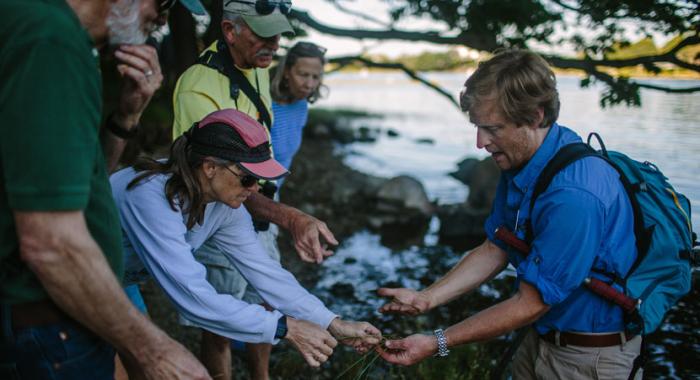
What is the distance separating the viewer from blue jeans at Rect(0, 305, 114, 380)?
5.81 ft

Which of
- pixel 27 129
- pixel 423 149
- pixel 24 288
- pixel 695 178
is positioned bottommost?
pixel 423 149

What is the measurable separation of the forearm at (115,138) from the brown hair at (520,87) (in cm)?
157

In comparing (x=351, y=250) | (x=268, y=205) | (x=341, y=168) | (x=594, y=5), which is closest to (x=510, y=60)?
(x=268, y=205)

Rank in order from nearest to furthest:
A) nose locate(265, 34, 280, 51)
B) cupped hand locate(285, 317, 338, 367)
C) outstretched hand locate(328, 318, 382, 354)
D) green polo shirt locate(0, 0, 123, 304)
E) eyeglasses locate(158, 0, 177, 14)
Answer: green polo shirt locate(0, 0, 123, 304), eyeglasses locate(158, 0, 177, 14), cupped hand locate(285, 317, 338, 367), outstretched hand locate(328, 318, 382, 354), nose locate(265, 34, 280, 51)

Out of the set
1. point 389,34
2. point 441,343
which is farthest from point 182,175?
point 389,34

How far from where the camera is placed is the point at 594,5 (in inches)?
227

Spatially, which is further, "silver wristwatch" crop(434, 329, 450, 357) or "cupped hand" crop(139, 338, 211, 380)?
"silver wristwatch" crop(434, 329, 450, 357)

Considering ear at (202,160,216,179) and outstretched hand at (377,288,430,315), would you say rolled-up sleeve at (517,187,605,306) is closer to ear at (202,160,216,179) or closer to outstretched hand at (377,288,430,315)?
outstretched hand at (377,288,430,315)

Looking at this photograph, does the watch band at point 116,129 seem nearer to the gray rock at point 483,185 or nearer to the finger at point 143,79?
the finger at point 143,79

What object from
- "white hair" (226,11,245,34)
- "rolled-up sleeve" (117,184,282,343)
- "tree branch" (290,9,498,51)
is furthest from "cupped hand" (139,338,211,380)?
"tree branch" (290,9,498,51)

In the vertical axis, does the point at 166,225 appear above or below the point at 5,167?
below

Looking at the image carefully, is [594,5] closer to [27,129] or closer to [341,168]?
[27,129]

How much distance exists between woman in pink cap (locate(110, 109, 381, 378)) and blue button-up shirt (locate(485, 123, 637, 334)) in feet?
3.53

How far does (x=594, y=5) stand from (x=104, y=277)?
5566 mm
